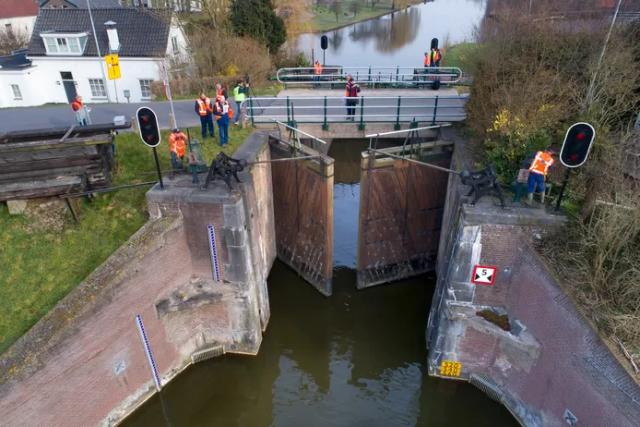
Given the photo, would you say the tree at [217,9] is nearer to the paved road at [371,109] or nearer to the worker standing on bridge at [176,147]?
the paved road at [371,109]

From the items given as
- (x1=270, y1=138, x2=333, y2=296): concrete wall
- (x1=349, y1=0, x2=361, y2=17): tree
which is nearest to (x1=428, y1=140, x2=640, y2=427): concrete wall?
(x1=270, y1=138, x2=333, y2=296): concrete wall

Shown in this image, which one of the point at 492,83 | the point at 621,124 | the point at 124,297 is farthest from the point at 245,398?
the point at 621,124

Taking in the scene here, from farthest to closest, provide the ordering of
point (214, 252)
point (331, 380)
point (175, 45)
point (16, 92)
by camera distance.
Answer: point (175, 45) → point (16, 92) → point (331, 380) → point (214, 252)

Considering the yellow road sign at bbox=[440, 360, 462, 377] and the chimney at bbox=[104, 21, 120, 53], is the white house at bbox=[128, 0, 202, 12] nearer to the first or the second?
the chimney at bbox=[104, 21, 120, 53]

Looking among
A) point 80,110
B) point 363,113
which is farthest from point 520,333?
point 80,110

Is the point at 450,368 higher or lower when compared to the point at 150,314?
lower

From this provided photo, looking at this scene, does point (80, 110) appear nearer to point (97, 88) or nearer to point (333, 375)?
point (333, 375)

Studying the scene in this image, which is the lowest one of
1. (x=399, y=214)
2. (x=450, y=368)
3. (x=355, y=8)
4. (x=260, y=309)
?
(x=450, y=368)

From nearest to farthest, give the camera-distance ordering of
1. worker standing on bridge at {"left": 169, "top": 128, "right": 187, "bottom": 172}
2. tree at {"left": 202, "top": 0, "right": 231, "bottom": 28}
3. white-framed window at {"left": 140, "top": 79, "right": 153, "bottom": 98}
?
worker standing on bridge at {"left": 169, "top": 128, "right": 187, "bottom": 172}, white-framed window at {"left": 140, "top": 79, "right": 153, "bottom": 98}, tree at {"left": 202, "top": 0, "right": 231, "bottom": 28}
